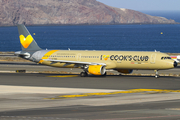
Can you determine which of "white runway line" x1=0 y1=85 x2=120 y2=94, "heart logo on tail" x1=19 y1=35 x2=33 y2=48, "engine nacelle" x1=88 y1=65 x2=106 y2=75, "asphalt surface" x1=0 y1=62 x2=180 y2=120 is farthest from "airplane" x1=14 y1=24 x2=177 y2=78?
"white runway line" x1=0 y1=85 x2=120 y2=94

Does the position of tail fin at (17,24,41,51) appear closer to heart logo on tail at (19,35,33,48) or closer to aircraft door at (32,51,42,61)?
heart logo on tail at (19,35,33,48)

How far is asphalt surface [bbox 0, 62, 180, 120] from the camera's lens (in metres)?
22.7

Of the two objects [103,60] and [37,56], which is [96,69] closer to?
[103,60]

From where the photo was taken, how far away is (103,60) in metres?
52.4

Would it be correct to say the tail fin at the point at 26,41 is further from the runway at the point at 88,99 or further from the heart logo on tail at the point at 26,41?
the runway at the point at 88,99

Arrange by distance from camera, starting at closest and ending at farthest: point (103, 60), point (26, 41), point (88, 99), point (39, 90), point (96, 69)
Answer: point (88, 99) < point (39, 90) < point (96, 69) < point (103, 60) < point (26, 41)

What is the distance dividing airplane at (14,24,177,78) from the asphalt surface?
462cm

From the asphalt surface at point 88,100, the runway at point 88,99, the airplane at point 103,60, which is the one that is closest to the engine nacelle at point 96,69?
the airplane at point 103,60

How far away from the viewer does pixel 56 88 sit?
39.6 m

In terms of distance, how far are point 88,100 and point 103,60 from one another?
894 inches

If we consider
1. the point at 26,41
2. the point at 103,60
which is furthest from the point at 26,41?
the point at 103,60

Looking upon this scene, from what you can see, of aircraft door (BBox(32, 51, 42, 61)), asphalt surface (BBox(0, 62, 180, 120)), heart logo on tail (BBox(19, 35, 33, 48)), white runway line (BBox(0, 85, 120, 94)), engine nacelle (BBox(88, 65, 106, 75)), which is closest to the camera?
asphalt surface (BBox(0, 62, 180, 120))

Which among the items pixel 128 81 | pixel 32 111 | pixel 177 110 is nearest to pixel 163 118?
pixel 177 110

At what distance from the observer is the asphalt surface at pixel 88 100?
22734 mm
